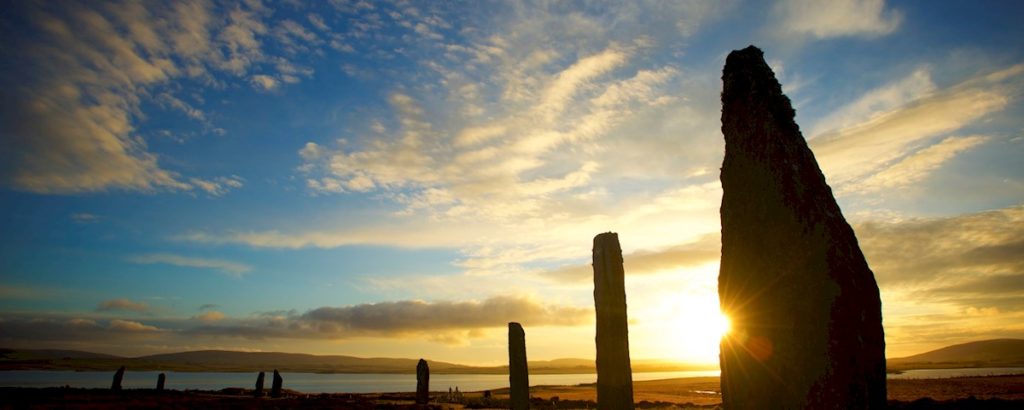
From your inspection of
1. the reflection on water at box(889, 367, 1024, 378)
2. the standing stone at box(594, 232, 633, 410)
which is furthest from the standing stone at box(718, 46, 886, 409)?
the reflection on water at box(889, 367, 1024, 378)

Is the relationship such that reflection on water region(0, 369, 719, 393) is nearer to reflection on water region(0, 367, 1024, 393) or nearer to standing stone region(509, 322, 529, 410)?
reflection on water region(0, 367, 1024, 393)

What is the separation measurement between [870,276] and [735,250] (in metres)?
1.04

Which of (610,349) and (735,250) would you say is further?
(610,349)

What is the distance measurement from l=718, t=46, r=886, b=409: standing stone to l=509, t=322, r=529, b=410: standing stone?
1047cm

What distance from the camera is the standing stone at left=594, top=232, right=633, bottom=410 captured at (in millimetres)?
10711

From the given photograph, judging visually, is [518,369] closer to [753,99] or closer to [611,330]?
[611,330]

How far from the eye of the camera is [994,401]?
19359mm

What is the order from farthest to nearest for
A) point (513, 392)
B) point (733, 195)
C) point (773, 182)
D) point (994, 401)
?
point (994, 401)
point (513, 392)
point (733, 195)
point (773, 182)

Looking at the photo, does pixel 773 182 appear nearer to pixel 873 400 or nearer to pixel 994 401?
pixel 873 400

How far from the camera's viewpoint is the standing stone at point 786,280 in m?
4.07

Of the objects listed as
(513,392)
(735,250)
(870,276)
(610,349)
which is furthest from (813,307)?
(513,392)

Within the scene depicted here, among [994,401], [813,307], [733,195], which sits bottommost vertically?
[994,401]

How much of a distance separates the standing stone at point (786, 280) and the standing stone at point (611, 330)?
5770mm

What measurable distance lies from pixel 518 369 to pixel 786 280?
474 inches
